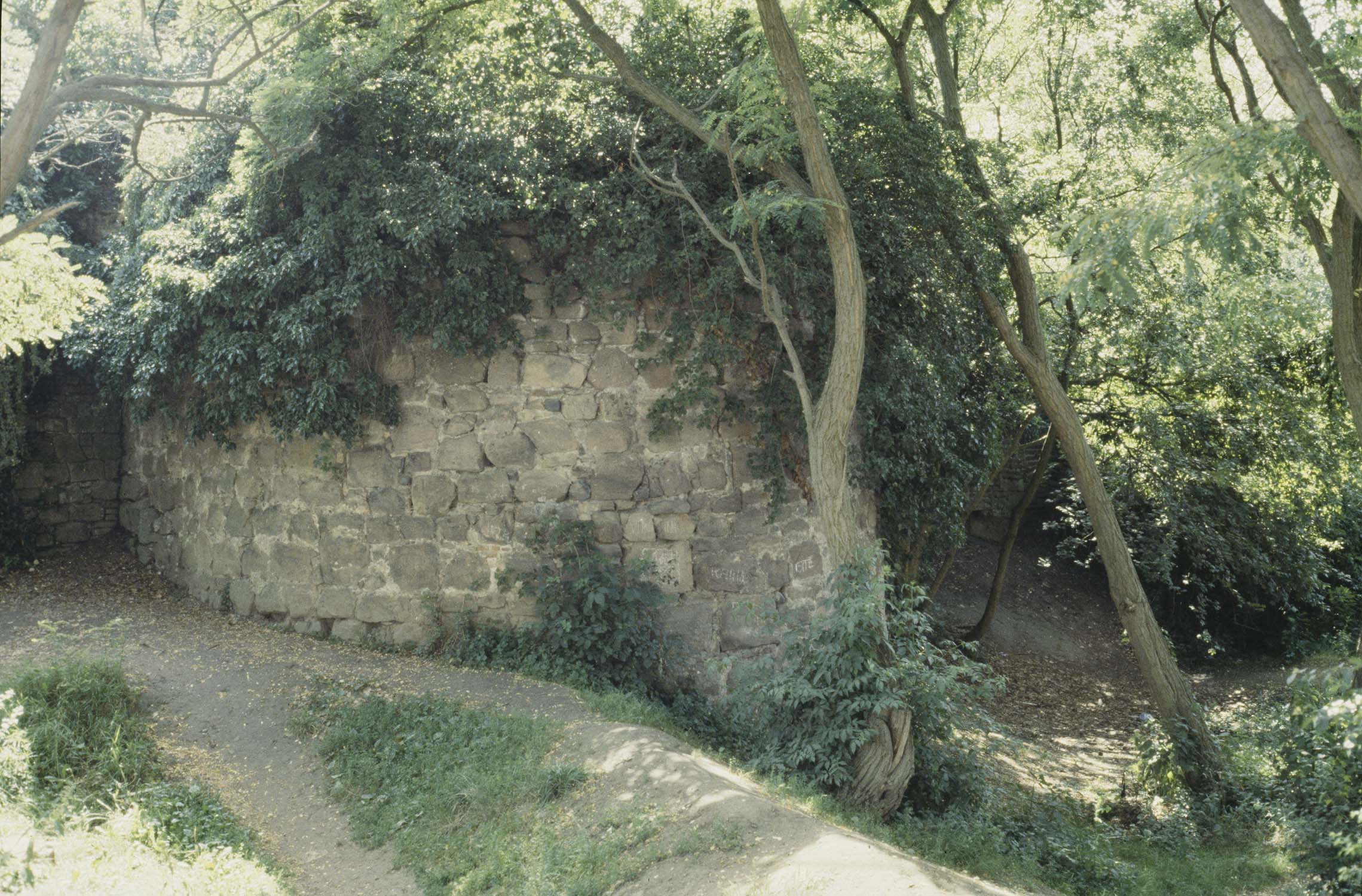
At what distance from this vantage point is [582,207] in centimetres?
720

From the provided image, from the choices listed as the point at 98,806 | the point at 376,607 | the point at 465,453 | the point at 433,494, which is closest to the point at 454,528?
the point at 433,494

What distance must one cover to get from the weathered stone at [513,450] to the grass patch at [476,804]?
5.80 feet

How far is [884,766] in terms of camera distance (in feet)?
19.0

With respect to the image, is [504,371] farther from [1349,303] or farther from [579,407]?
[1349,303]

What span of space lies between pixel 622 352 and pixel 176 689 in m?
3.53

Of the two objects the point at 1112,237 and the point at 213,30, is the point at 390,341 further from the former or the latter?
the point at 1112,237

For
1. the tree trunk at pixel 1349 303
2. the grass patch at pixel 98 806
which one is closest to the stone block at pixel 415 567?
the grass patch at pixel 98 806

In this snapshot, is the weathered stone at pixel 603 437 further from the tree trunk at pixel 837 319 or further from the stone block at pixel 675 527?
the tree trunk at pixel 837 319

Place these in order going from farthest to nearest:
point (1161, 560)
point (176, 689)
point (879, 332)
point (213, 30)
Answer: point (1161, 560), point (213, 30), point (879, 332), point (176, 689)

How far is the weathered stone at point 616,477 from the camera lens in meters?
7.45

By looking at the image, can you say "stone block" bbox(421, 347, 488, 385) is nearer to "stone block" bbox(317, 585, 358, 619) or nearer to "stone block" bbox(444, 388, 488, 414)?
"stone block" bbox(444, 388, 488, 414)

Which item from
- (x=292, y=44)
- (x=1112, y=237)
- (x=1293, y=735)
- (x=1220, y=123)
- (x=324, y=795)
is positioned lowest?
(x=324, y=795)

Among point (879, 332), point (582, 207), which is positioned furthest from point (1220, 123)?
point (582, 207)

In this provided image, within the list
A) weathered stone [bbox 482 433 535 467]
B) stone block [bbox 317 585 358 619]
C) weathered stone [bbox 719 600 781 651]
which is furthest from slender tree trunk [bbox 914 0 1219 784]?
stone block [bbox 317 585 358 619]
